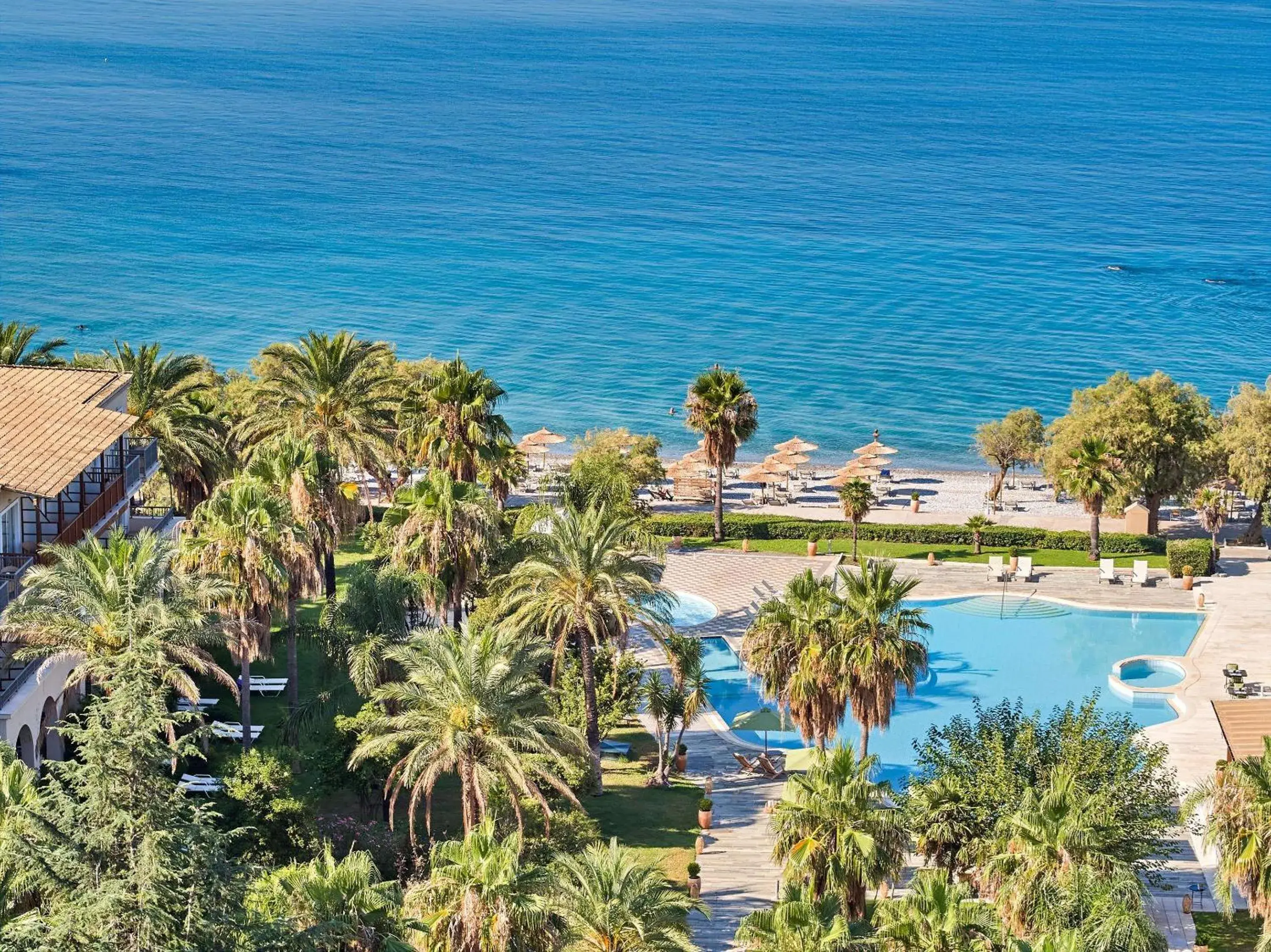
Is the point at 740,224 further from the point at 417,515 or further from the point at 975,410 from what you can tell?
the point at 417,515

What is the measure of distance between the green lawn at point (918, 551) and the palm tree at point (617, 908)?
33.4m

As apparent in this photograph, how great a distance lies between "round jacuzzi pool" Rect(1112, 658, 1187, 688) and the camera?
165 ft

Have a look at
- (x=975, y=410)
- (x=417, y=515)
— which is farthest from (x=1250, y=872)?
(x=975, y=410)

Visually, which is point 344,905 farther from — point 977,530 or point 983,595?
point 977,530

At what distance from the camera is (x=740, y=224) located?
462 feet

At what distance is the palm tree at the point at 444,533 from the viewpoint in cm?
4331

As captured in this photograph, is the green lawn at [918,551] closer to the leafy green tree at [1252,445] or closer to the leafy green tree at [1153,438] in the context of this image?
the leafy green tree at [1153,438]

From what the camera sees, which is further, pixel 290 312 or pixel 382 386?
pixel 290 312

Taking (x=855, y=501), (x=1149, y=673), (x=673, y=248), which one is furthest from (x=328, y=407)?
(x=673, y=248)

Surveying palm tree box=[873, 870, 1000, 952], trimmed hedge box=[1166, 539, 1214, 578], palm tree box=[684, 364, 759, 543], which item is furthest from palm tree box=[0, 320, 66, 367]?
trimmed hedge box=[1166, 539, 1214, 578]

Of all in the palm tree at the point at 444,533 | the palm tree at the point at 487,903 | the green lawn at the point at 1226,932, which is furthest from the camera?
the palm tree at the point at 444,533

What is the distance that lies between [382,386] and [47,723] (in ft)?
62.1

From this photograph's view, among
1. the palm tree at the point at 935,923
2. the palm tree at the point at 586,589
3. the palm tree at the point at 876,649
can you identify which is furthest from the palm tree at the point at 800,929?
the palm tree at the point at 586,589

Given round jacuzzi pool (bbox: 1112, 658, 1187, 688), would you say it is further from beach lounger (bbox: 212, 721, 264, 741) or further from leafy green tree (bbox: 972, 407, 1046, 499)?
beach lounger (bbox: 212, 721, 264, 741)
